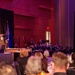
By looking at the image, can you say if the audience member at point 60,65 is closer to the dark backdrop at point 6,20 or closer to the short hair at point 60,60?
the short hair at point 60,60

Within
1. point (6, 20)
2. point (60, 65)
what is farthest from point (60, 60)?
point (6, 20)

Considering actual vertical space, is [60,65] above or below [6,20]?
below

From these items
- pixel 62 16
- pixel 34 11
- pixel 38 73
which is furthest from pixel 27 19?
pixel 38 73

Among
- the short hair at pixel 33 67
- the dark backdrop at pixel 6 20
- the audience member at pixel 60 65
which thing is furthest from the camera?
the dark backdrop at pixel 6 20

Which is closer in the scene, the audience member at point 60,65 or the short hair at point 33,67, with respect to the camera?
the short hair at point 33,67

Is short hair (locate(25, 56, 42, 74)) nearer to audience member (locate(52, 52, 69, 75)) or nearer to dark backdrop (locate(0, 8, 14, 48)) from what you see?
audience member (locate(52, 52, 69, 75))

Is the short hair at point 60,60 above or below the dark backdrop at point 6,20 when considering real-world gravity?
below

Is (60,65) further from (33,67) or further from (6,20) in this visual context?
(6,20)

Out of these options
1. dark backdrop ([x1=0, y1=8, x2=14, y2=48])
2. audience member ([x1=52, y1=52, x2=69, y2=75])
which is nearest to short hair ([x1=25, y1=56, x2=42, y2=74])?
audience member ([x1=52, y1=52, x2=69, y2=75])

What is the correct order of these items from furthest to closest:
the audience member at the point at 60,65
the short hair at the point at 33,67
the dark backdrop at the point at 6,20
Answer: the dark backdrop at the point at 6,20, the audience member at the point at 60,65, the short hair at the point at 33,67

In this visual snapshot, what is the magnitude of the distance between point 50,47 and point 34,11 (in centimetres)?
349

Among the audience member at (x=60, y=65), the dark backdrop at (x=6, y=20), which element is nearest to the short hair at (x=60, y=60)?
the audience member at (x=60, y=65)

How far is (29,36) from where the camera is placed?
1688 cm

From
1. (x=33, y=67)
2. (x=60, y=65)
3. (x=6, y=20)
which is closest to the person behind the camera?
(x=33, y=67)
